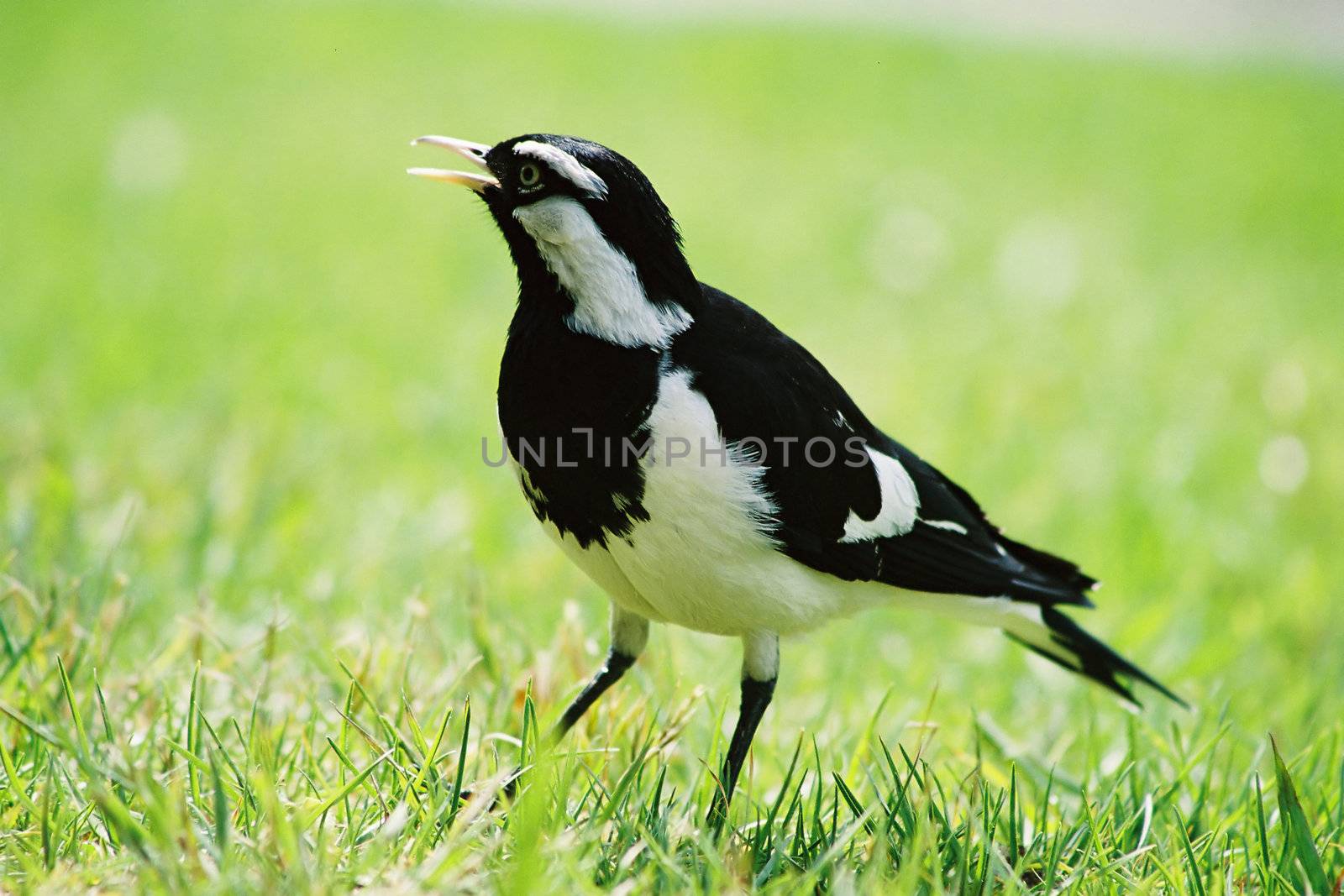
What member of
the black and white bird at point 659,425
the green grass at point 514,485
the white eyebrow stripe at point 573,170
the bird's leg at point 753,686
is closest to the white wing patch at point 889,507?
the black and white bird at point 659,425

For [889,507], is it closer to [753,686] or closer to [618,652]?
[753,686]

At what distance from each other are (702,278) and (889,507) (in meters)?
4.78

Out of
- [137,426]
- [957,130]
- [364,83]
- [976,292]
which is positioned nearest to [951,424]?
[976,292]

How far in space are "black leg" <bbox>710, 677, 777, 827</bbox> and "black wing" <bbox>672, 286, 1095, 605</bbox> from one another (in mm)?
294

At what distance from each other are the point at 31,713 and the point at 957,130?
9.85m

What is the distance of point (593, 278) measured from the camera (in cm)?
258

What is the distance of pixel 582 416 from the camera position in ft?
8.20

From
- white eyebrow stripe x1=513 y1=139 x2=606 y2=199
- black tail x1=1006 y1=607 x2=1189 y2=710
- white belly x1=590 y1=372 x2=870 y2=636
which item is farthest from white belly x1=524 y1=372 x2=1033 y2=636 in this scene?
black tail x1=1006 y1=607 x2=1189 y2=710

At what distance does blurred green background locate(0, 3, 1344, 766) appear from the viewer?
4023mm

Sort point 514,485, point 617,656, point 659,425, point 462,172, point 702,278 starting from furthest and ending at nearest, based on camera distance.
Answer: point 702,278 < point 514,485 < point 617,656 < point 462,172 < point 659,425

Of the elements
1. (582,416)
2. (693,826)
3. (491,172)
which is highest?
(491,172)

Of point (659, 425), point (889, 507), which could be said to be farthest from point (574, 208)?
point (889, 507)

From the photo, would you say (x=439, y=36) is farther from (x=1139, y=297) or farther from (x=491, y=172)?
(x=491, y=172)

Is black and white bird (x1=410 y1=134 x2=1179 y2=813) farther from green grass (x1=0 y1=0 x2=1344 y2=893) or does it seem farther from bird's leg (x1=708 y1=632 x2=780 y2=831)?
green grass (x1=0 y1=0 x2=1344 y2=893)
